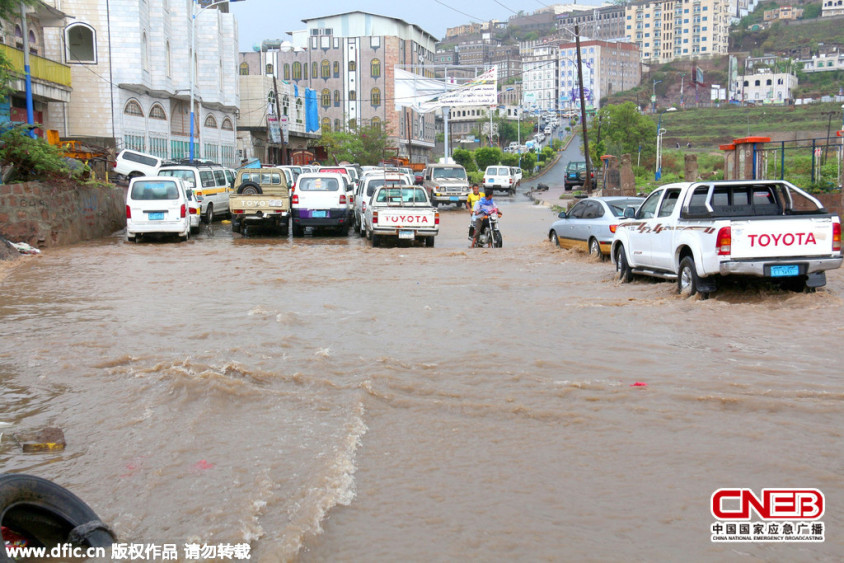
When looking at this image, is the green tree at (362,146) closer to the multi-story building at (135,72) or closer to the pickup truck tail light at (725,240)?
the multi-story building at (135,72)

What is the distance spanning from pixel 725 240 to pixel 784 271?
86 centimetres

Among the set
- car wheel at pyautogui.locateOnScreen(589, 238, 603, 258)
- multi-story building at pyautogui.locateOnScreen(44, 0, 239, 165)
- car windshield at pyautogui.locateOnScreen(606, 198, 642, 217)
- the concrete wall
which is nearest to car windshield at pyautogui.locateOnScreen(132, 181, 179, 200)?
the concrete wall

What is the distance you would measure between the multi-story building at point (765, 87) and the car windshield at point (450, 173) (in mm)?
123562

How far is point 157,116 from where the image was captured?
47375 mm

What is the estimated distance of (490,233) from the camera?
20297mm

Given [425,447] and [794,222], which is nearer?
[425,447]

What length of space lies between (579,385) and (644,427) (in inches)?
45.1

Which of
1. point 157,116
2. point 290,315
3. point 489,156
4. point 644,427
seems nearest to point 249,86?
point 157,116

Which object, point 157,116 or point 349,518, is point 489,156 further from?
point 349,518

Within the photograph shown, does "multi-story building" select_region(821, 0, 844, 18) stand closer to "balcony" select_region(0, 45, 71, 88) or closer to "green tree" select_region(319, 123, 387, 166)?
"green tree" select_region(319, 123, 387, 166)

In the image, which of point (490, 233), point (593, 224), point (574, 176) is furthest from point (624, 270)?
point (574, 176)

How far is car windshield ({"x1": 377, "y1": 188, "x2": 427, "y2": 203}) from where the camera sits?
20.8m

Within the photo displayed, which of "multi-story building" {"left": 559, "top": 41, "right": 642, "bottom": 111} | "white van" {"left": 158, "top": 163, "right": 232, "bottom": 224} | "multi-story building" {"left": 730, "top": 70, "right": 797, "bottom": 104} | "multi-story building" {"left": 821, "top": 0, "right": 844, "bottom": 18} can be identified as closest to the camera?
"white van" {"left": 158, "top": 163, "right": 232, "bottom": 224}

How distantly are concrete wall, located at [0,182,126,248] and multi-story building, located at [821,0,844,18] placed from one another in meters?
202
